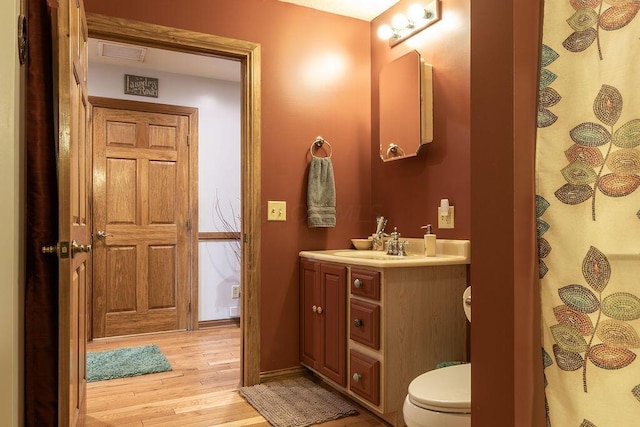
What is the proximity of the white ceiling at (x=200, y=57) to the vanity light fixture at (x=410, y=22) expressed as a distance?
0.19m

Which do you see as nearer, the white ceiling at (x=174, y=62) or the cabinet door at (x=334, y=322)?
the cabinet door at (x=334, y=322)

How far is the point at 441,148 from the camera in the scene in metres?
2.54

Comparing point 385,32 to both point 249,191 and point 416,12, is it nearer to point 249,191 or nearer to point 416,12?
point 416,12

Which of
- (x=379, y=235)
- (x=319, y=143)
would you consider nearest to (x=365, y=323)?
(x=379, y=235)

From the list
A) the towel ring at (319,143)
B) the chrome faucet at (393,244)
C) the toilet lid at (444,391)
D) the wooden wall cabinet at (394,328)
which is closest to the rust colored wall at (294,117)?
the towel ring at (319,143)

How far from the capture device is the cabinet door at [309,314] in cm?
272

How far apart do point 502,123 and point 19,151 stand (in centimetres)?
130

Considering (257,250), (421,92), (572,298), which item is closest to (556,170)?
(572,298)

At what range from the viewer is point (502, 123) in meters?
0.98

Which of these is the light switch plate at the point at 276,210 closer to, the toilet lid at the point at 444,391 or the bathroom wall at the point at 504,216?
the toilet lid at the point at 444,391

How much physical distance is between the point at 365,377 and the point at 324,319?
493mm

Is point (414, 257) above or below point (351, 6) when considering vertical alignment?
below

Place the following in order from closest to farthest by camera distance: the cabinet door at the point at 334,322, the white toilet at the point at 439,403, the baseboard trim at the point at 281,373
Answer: the white toilet at the point at 439,403
the cabinet door at the point at 334,322
the baseboard trim at the point at 281,373

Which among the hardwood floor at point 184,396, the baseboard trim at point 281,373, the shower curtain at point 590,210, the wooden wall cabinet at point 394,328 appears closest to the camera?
the shower curtain at point 590,210
